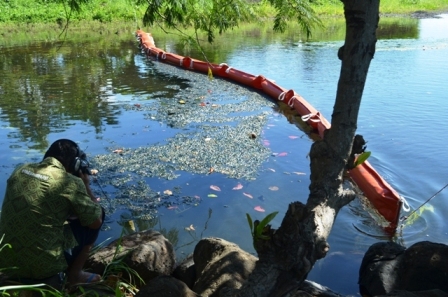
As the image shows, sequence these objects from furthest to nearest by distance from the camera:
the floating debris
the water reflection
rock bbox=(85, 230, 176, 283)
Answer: the water reflection, the floating debris, rock bbox=(85, 230, 176, 283)

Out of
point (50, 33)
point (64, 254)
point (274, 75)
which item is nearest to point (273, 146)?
point (64, 254)

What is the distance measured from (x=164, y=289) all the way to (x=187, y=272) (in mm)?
1120

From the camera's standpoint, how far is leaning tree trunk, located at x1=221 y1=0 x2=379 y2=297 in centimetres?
293

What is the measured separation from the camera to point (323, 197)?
10.1 feet

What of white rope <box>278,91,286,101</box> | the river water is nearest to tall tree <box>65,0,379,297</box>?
the river water

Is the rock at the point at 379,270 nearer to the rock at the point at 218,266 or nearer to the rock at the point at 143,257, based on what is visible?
the rock at the point at 218,266

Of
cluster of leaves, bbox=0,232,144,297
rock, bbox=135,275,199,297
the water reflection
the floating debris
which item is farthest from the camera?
the water reflection

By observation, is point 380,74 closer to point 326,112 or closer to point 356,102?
point 326,112

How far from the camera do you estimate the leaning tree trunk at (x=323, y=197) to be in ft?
9.61

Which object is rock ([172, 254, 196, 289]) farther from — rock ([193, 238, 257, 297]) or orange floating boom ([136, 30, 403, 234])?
orange floating boom ([136, 30, 403, 234])

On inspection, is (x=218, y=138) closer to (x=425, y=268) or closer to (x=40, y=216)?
(x=425, y=268)

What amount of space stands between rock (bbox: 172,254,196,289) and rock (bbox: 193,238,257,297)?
12 centimetres

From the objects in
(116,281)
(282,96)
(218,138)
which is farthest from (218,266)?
(282,96)

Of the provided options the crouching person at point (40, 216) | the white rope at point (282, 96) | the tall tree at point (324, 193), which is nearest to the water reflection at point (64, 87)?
the white rope at point (282, 96)
